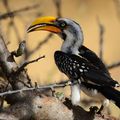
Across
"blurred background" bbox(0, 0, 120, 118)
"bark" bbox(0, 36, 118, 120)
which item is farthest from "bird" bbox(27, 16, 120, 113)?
"blurred background" bbox(0, 0, 120, 118)

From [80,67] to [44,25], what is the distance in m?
0.31

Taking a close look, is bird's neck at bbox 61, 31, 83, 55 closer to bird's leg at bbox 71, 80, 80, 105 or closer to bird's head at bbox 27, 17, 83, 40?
bird's head at bbox 27, 17, 83, 40

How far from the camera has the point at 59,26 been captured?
346 centimetres

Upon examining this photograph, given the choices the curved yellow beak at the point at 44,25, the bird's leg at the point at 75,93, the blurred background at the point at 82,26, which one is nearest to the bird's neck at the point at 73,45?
the curved yellow beak at the point at 44,25

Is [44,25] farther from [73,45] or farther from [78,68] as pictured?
[78,68]

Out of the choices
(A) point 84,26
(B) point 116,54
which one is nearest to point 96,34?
(A) point 84,26

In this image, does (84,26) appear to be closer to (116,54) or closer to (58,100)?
(116,54)

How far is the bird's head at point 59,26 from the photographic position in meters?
3.24

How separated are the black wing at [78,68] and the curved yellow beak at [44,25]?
6.8 inches

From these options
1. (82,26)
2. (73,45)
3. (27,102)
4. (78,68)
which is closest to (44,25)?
(73,45)

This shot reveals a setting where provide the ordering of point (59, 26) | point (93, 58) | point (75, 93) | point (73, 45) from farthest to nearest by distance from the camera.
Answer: point (59, 26) < point (73, 45) < point (93, 58) < point (75, 93)

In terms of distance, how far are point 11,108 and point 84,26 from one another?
18.9 feet

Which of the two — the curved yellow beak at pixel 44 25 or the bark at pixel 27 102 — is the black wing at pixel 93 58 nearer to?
the curved yellow beak at pixel 44 25

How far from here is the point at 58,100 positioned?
2562 mm
